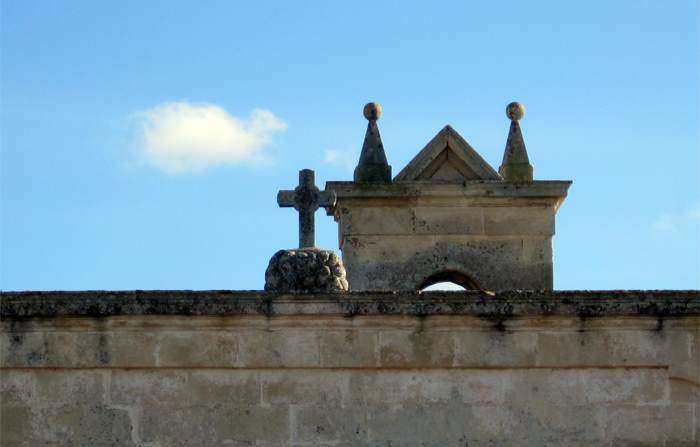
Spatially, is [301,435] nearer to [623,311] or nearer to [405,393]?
[405,393]

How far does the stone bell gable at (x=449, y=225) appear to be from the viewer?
22578 millimetres

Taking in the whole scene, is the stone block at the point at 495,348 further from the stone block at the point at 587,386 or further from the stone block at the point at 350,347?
the stone block at the point at 350,347

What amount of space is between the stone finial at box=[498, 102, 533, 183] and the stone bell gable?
31 millimetres

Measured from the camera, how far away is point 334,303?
18875mm

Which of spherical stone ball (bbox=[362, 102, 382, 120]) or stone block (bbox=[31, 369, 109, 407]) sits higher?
spherical stone ball (bbox=[362, 102, 382, 120])

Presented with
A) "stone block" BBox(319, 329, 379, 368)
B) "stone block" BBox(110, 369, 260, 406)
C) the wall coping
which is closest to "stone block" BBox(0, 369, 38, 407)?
the wall coping

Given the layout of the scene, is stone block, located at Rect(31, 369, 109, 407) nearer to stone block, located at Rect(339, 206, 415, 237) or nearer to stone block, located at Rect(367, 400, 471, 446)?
stone block, located at Rect(367, 400, 471, 446)

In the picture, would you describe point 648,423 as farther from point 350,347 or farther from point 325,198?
point 325,198

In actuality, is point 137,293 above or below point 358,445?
above

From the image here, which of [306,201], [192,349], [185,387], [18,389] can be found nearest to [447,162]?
[306,201]

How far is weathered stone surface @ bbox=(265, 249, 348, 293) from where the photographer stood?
62.2 ft

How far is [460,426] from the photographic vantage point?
747 inches

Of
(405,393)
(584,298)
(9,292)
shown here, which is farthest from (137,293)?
(584,298)

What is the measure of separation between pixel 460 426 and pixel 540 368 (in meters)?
0.79
